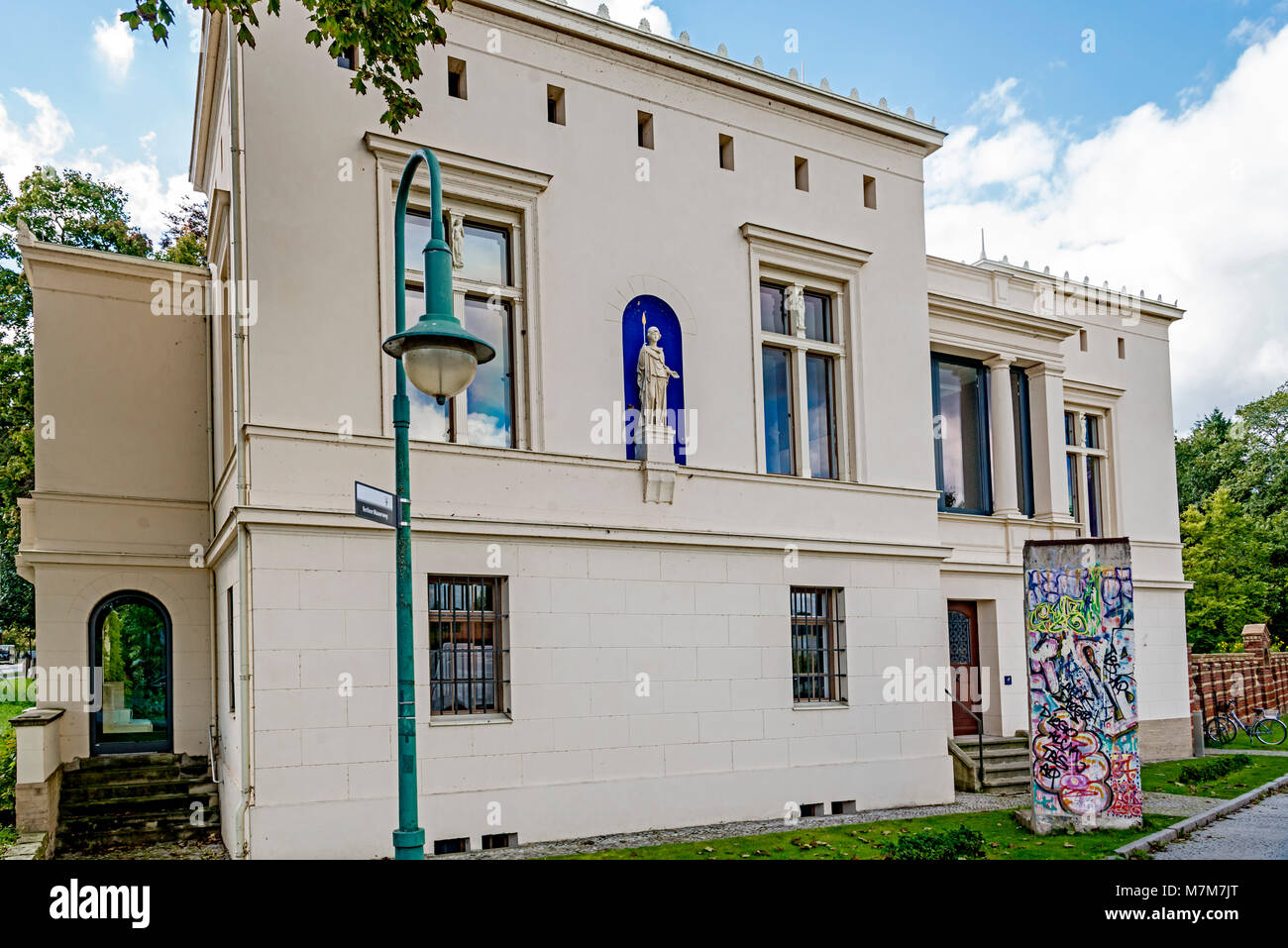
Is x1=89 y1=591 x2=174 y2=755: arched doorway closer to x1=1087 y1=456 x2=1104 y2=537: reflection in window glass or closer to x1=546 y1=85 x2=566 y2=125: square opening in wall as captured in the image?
x1=546 y1=85 x2=566 y2=125: square opening in wall

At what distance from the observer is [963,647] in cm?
2223

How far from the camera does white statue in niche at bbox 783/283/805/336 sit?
18.5m

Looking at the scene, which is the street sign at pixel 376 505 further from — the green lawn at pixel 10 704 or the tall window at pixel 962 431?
the green lawn at pixel 10 704

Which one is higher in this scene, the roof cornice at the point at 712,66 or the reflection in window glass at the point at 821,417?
the roof cornice at the point at 712,66

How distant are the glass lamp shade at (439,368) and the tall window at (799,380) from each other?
405 inches

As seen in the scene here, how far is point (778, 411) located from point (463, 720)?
742 centimetres

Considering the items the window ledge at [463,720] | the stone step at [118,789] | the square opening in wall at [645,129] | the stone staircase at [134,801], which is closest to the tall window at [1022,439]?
the square opening in wall at [645,129]

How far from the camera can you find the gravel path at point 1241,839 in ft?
44.5

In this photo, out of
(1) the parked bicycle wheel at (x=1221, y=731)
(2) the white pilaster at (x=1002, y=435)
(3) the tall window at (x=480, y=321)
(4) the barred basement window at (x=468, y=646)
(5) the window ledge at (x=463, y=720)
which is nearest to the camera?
(5) the window ledge at (x=463, y=720)

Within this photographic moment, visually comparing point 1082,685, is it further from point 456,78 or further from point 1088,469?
point 456,78

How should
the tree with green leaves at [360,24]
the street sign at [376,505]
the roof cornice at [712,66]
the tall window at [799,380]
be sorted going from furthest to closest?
1. the tall window at [799,380]
2. the roof cornice at [712,66]
3. the tree with green leaves at [360,24]
4. the street sign at [376,505]

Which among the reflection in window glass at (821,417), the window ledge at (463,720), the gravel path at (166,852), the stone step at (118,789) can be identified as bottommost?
the gravel path at (166,852)

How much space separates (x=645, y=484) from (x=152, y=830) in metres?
8.32
